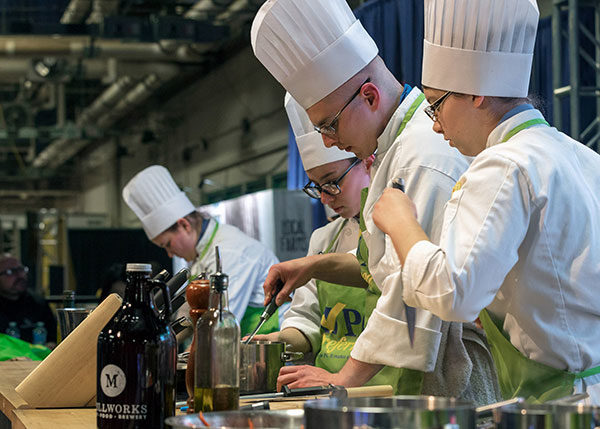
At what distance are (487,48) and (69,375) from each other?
39.0 inches

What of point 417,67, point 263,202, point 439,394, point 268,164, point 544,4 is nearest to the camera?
point 439,394

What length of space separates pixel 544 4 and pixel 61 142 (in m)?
11.5

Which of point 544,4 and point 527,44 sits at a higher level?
point 544,4

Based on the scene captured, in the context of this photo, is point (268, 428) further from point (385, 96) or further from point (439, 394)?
point (385, 96)

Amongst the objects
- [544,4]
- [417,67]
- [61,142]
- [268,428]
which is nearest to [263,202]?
[417,67]

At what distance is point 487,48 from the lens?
1.58m

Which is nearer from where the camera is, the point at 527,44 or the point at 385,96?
the point at 527,44

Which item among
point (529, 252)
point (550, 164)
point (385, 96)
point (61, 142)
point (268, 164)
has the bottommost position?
point (529, 252)

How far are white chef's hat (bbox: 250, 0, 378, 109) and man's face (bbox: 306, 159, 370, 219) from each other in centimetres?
65

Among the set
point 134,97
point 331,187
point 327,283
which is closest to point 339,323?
point 327,283

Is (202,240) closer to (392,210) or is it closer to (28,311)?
(28,311)

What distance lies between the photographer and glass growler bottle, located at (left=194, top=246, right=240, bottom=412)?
1.34m

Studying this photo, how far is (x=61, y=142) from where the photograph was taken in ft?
52.1

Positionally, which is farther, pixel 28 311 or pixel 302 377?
pixel 28 311
